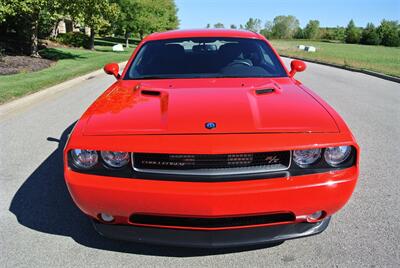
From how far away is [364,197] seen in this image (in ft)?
12.3

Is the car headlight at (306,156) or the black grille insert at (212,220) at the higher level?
the car headlight at (306,156)

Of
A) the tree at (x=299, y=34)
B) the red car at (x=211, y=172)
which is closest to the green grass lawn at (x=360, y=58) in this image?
the red car at (x=211, y=172)

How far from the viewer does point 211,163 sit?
2377 mm

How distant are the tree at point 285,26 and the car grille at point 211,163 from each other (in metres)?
146

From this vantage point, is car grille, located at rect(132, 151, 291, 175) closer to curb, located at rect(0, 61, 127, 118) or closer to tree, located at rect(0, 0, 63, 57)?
curb, located at rect(0, 61, 127, 118)

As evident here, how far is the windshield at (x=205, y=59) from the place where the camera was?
3.83m

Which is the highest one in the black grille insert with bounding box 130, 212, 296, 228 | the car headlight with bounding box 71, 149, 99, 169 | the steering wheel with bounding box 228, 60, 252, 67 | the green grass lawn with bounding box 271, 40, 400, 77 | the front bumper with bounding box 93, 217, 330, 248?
the steering wheel with bounding box 228, 60, 252, 67

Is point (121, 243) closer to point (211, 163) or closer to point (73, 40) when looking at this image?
point (211, 163)

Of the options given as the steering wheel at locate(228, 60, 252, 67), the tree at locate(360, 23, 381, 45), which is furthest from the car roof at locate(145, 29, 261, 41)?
the tree at locate(360, 23, 381, 45)

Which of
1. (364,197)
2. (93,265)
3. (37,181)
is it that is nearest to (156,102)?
(93,265)

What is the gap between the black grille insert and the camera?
2.46m

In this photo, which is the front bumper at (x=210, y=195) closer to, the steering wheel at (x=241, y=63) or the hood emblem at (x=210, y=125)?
the hood emblem at (x=210, y=125)

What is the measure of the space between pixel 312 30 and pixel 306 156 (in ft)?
466

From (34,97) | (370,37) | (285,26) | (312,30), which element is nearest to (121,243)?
(34,97)
